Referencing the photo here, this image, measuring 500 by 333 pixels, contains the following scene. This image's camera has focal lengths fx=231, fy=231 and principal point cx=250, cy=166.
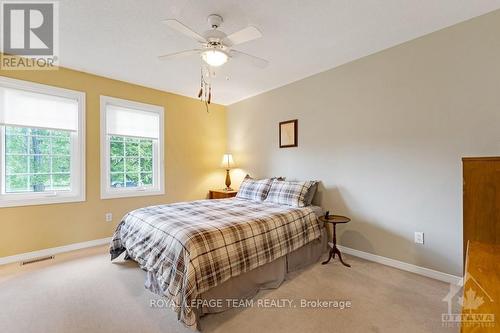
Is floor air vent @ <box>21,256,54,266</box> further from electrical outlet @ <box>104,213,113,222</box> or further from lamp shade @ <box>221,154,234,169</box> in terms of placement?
lamp shade @ <box>221,154,234,169</box>

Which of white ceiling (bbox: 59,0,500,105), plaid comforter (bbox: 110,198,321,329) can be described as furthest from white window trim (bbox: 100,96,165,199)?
plaid comforter (bbox: 110,198,321,329)

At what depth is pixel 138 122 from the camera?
12.6ft

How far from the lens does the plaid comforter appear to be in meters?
1.70

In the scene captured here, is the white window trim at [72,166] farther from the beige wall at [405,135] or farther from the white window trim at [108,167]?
the beige wall at [405,135]

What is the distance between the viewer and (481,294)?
2.71ft

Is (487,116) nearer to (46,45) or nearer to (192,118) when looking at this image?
(192,118)

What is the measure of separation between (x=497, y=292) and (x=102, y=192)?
13.3 ft

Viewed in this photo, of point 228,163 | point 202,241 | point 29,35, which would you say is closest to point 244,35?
point 202,241

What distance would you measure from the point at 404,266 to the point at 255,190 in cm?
205

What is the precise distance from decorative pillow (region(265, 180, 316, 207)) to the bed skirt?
50cm

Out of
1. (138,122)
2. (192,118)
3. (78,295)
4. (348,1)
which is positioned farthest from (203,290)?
(192,118)

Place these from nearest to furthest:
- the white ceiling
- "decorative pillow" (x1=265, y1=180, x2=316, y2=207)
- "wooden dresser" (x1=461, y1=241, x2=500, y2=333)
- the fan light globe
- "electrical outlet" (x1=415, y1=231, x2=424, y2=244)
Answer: "wooden dresser" (x1=461, y1=241, x2=500, y2=333), the white ceiling, the fan light globe, "electrical outlet" (x1=415, y1=231, x2=424, y2=244), "decorative pillow" (x1=265, y1=180, x2=316, y2=207)

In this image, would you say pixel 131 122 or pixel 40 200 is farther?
pixel 131 122

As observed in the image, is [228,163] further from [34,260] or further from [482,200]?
[482,200]
